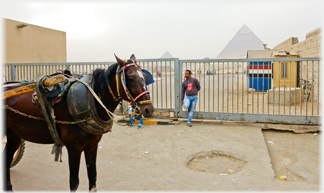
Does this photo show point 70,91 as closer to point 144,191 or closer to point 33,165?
point 144,191

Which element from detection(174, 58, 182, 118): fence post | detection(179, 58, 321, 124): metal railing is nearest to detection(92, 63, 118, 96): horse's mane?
detection(179, 58, 321, 124): metal railing

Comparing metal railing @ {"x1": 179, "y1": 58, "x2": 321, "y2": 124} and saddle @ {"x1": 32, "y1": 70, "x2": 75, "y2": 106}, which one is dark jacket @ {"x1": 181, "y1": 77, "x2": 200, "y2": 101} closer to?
metal railing @ {"x1": 179, "y1": 58, "x2": 321, "y2": 124}

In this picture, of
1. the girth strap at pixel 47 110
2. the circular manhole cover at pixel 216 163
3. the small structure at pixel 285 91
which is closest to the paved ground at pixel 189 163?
the circular manhole cover at pixel 216 163

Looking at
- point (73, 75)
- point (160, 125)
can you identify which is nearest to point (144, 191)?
point (73, 75)

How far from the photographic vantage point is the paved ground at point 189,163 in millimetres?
3535

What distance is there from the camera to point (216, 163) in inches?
179

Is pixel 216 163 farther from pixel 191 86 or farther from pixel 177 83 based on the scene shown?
pixel 177 83

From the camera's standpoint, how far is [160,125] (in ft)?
25.2

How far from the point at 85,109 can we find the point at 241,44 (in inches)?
6859

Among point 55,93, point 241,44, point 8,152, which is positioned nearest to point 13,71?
point 8,152

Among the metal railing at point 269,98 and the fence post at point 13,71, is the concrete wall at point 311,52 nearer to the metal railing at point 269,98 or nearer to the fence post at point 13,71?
the metal railing at point 269,98

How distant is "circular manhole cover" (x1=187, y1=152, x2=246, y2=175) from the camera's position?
4211mm

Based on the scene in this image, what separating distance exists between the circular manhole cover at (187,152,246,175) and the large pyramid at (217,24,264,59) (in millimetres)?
151732

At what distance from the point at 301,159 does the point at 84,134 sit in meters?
4.19
